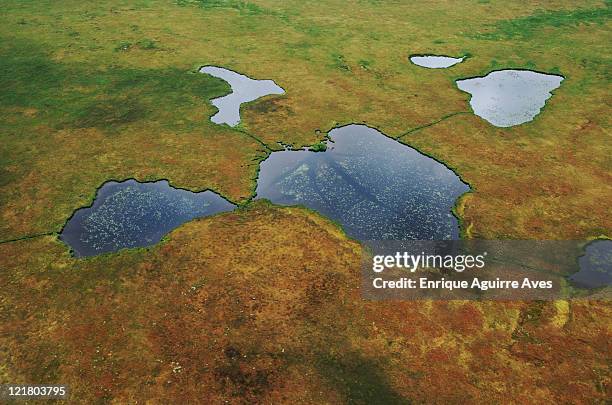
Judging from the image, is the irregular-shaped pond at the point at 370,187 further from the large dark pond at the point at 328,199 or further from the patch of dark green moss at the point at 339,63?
the patch of dark green moss at the point at 339,63

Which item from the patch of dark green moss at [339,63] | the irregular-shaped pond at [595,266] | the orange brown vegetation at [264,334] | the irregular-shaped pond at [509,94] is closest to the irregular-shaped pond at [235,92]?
the patch of dark green moss at [339,63]

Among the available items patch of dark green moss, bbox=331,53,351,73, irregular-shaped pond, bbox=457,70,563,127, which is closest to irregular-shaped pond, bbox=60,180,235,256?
patch of dark green moss, bbox=331,53,351,73

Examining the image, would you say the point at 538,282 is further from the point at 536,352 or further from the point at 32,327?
the point at 32,327

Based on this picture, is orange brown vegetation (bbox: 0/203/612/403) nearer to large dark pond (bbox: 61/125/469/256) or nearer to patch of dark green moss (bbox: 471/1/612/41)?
large dark pond (bbox: 61/125/469/256)

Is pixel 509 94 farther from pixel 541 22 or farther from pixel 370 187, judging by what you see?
pixel 541 22

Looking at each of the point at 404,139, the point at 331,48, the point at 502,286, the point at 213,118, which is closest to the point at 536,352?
the point at 502,286

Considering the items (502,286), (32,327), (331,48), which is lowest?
(32,327)
